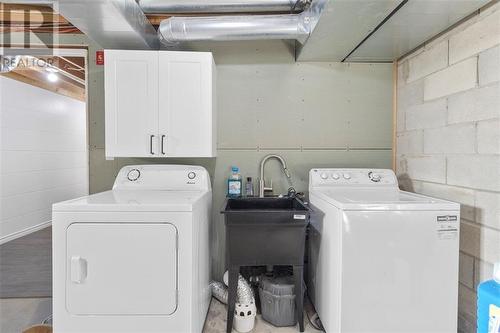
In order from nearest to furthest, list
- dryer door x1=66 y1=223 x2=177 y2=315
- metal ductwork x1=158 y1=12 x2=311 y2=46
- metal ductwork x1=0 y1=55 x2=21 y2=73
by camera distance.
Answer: dryer door x1=66 y1=223 x2=177 y2=315, metal ductwork x1=158 y1=12 x2=311 y2=46, metal ductwork x1=0 y1=55 x2=21 y2=73

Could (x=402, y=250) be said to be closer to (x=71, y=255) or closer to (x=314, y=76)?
(x=314, y=76)

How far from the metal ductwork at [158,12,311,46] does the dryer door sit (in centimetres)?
148

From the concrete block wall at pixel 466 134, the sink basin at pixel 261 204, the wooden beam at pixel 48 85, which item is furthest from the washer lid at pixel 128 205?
the wooden beam at pixel 48 85

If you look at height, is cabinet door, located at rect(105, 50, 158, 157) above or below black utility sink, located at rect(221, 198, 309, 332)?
above

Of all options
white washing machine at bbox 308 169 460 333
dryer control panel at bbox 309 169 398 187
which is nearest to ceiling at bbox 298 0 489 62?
dryer control panel at bbox 309 169 398 187

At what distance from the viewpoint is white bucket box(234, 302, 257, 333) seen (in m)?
1.86

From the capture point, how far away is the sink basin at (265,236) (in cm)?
172

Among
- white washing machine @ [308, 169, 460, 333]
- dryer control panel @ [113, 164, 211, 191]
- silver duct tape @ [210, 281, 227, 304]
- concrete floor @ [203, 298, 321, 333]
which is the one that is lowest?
concrete floor @ [203, 298, 321, 333]

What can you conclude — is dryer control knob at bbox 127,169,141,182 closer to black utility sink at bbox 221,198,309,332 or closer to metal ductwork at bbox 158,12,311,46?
black utility sink at bbox 221,198,309,332

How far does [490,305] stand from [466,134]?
4.13 ft

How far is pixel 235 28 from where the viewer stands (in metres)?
2.06

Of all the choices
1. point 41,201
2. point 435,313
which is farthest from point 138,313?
point 41,201

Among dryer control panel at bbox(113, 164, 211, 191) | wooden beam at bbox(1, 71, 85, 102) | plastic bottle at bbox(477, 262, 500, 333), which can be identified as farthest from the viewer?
wooden beam at bbox(1, 71, 85, 102)

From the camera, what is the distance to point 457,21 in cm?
176
